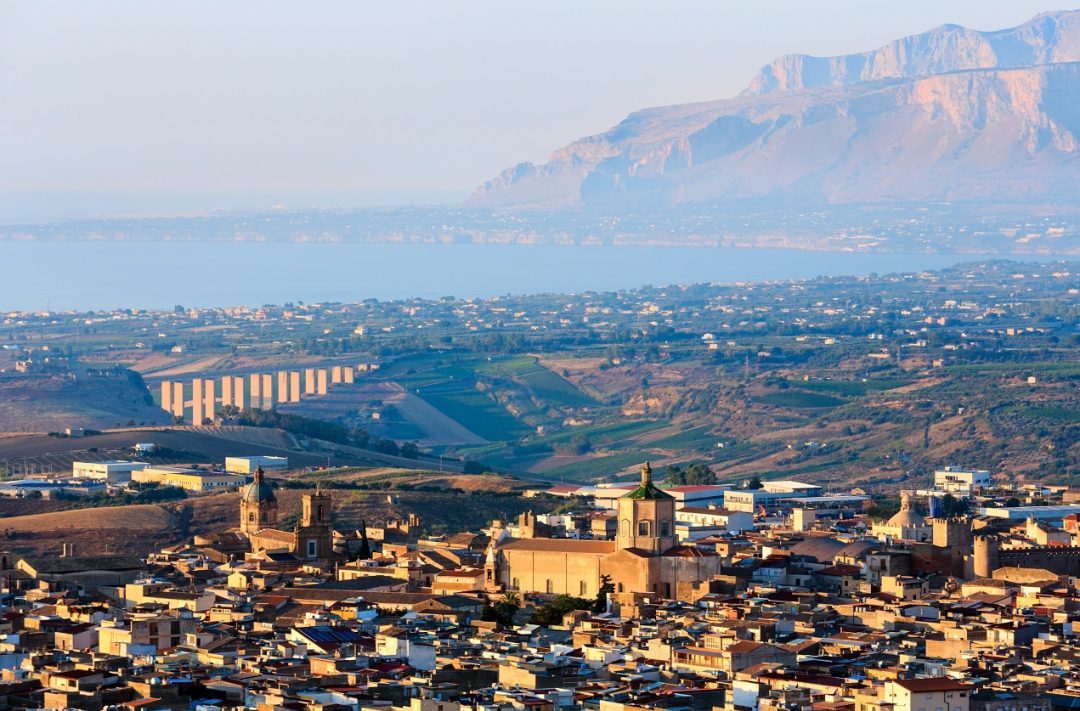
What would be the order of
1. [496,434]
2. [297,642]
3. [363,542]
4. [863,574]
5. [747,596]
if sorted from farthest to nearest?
[496,434] → [363,542] → [863,574] → [747,596] → [297,642]

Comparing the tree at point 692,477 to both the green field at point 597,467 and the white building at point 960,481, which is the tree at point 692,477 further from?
the green field at point 597,467

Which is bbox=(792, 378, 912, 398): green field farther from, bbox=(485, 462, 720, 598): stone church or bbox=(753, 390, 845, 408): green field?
bbox=(485, 462, 720, 598): stone church

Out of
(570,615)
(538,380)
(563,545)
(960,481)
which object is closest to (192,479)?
(960,481)

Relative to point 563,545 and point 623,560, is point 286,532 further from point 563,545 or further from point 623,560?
point 623,560

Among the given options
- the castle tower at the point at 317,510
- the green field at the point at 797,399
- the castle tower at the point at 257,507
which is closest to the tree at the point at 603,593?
the castle tower at the point at 317,510

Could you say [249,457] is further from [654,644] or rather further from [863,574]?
[654,644]

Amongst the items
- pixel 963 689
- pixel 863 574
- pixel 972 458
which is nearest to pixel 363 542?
pixel 863 574

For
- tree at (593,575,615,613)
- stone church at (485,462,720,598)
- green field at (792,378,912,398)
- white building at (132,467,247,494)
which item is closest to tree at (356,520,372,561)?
stone church at (485,462,720,598)
